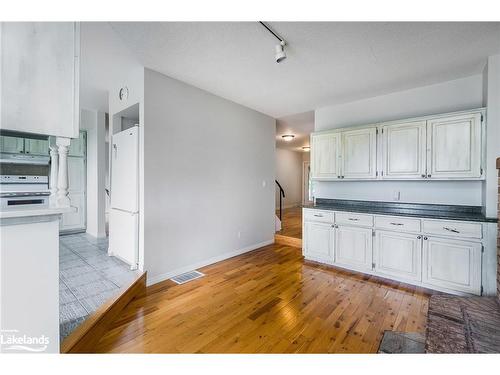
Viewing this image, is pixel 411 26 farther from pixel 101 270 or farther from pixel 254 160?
pixel 101 270

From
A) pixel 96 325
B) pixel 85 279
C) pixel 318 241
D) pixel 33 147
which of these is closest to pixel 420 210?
pixel 318 241

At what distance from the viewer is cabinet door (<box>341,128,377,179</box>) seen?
319 centimetres

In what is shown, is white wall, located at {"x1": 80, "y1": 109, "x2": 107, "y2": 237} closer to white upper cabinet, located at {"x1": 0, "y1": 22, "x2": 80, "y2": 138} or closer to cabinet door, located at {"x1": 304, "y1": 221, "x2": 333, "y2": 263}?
white upper cabinet, located at {"x1": 0, "y1": 22, "x2": 80, "y2": 138}

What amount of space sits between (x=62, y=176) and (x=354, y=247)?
3307 mm

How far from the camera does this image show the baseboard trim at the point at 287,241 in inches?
168

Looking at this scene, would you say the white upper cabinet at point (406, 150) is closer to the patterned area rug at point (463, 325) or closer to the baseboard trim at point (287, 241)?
the baseboard trim at point (287, 241)

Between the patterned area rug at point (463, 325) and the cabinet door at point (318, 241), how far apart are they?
1540 millimetres

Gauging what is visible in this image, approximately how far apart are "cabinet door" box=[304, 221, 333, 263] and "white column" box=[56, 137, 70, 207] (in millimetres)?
3086

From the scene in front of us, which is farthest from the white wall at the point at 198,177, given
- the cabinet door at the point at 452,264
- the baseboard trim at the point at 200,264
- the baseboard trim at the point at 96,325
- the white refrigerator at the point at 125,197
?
the cabinet door at the point at 452,264

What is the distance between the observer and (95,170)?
4.35 metres

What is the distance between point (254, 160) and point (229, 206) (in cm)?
105

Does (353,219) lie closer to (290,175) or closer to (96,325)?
(96,325)

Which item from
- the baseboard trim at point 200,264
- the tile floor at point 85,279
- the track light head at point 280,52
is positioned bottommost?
the baseboard trim at point 200,264
